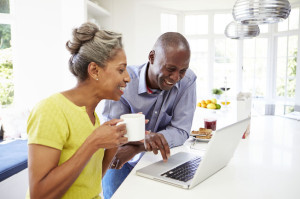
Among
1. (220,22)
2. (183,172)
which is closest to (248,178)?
(183,172)

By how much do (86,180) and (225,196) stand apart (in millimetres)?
537

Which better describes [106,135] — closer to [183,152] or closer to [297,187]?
[183,152]

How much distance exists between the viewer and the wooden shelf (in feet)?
12.8

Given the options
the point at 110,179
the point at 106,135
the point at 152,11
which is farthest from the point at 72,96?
the point at 152,11

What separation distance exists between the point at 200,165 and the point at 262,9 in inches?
56.9

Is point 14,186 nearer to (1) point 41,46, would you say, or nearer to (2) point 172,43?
(1) point 41,46

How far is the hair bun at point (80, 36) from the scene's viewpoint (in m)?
1.08

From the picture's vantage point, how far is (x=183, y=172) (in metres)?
1.09

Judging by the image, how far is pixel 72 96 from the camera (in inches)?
42.5

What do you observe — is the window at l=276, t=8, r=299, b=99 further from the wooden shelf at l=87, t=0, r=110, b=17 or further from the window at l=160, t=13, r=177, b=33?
the wooden shelf at l=87, t=0, r=110, b=17

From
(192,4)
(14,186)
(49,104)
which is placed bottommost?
(14,186)

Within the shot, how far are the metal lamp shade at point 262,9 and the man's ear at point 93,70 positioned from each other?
140 cm

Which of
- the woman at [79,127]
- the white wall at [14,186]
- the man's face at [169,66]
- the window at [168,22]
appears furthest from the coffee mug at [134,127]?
the window at [168,22]

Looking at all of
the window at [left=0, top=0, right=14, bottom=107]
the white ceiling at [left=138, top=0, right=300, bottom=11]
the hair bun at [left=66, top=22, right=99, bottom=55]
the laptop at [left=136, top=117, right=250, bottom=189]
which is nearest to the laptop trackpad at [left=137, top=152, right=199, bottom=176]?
the laptop at [left=136, top=117, right=250, bottom=189]
